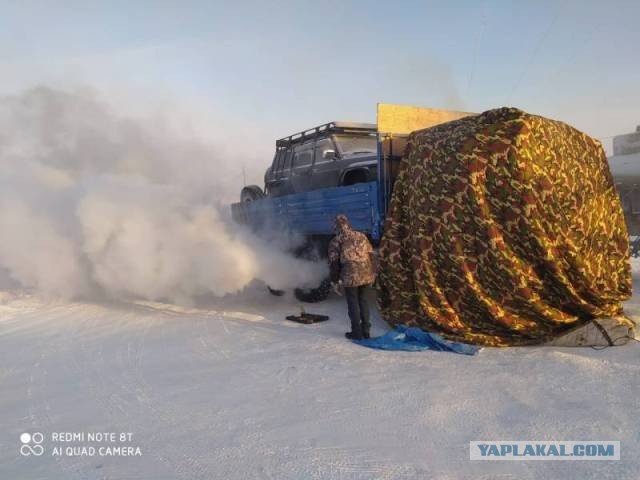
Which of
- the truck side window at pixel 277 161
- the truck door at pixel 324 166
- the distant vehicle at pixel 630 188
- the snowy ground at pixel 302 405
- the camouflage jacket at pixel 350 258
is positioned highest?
the truck side window at pixel 277 161

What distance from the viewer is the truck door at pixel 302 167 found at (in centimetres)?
880

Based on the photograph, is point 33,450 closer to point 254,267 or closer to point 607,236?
point 254,267

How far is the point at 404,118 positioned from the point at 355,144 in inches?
64.7

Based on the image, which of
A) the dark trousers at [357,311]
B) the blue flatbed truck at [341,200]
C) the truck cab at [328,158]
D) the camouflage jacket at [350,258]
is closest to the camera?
the dark trousers at [357,311]

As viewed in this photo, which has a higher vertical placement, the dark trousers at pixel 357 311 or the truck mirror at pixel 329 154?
the truck mirror at pixel 329 154

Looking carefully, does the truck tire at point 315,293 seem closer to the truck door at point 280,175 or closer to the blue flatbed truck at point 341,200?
the blue flatbed truck at point 341,200

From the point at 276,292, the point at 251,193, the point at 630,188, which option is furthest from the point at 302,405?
the point at 630,188

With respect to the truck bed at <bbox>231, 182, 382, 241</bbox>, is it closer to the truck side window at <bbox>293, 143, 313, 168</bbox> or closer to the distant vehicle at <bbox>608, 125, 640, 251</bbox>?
the truck side window at <bbox>293, 143, 313, 168</bbox>

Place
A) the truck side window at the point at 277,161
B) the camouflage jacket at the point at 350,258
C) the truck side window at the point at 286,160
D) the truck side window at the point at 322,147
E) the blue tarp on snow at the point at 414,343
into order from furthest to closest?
the truck side window at the point at 277,161, the truck side window at the point at 286,160, the truck side window at the point at 322,147, the camouflage jacket at the point at 350,258, the blue tarp on snow at the point at 414,343

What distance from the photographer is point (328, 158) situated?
27.8ft

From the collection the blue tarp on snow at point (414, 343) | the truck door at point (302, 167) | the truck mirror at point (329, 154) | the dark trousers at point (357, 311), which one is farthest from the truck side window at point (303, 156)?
the blue tarp on snow at point (414, 343)

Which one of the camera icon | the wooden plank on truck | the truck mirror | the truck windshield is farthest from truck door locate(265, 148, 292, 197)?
the camera icon

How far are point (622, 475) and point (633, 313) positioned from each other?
448 cm

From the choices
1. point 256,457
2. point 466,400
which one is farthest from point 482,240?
point 256,457
